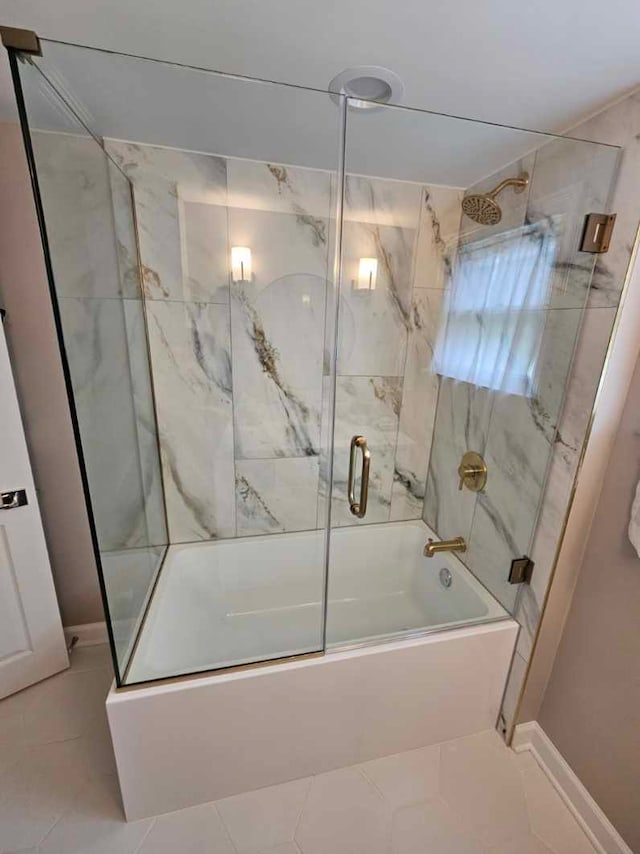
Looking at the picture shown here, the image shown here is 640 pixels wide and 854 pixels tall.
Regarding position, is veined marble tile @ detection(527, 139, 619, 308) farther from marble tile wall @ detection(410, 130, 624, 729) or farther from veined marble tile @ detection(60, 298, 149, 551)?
veined marble tile @ detection(60, 298, 149, 551)

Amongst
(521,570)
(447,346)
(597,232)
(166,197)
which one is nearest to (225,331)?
(166,197)

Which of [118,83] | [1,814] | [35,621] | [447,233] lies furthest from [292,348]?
[1,814]

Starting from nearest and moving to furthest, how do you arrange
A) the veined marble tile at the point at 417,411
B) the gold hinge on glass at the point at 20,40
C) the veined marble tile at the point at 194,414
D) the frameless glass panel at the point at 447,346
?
1. the gold hinge on glass at the point at 20,40
2. the frameless glass panel at the point at 447,346
3. the veined marble tile at the point at 194,414
4. the veined marble tile at the point at 417,411

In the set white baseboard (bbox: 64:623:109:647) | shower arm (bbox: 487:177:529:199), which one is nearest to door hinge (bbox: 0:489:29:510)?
white baseboard (bbox: 64:623:109:647)

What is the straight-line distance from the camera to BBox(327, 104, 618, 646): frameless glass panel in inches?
53.1

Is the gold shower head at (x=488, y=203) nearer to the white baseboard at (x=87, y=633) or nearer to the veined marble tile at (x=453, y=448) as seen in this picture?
the veined marble tile at (x=453, y=448)

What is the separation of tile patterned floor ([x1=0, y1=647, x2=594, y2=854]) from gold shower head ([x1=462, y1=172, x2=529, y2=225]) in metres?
2.25

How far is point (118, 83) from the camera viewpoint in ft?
3.65

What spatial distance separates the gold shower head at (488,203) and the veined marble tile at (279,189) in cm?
66

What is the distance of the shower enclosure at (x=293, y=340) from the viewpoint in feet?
3.95

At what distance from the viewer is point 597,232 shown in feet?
3.91

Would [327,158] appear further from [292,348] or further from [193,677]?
[193,677]

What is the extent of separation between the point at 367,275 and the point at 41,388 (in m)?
1.56

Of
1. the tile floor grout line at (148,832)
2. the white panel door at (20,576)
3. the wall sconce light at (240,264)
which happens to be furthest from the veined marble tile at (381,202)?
the tile floor grout line at (148,832)
